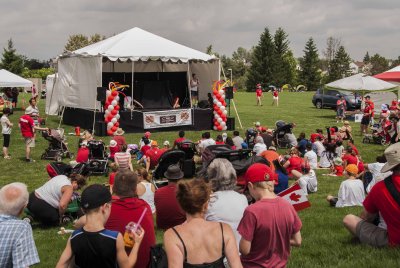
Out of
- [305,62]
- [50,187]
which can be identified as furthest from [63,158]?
[305,62]

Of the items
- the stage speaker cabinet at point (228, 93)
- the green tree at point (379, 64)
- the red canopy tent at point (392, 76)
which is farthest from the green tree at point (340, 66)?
the stage speaker cabinet at point (228, 93)

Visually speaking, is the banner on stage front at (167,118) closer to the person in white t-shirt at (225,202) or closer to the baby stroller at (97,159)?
the baby stroller at (97,159)

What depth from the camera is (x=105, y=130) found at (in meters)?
19.8

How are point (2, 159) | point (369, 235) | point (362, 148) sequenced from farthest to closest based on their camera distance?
point (362, 148)
point (2, 159)
point (369, 235)

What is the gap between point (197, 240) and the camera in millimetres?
3436

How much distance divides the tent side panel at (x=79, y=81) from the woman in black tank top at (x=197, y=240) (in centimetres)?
1764

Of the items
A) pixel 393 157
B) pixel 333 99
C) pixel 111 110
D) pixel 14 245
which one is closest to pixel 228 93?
pixel 111 110

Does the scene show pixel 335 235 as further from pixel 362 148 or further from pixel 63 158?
pixel 362 148

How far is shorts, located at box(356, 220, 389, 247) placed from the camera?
18.3 feet

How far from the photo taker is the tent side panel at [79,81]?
69.4 ft

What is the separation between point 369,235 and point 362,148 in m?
13.9

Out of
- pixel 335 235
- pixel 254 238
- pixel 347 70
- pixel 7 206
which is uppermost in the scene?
pixel 347 70

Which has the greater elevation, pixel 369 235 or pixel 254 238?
pixel 254 238

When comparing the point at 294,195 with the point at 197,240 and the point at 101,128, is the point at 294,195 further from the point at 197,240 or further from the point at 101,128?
the point at 101,128
